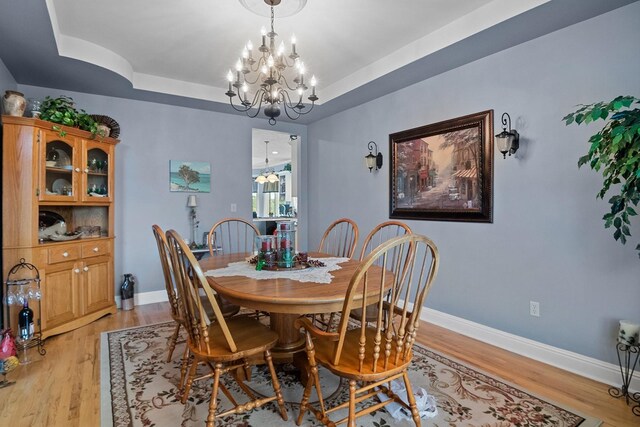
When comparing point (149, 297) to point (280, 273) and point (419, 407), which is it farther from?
point (419, 407)

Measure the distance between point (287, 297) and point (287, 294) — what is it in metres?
0.05

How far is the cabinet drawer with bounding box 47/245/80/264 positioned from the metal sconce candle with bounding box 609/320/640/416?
4361 millimetres

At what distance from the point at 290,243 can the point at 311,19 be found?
180cm

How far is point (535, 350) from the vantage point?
2600 mm

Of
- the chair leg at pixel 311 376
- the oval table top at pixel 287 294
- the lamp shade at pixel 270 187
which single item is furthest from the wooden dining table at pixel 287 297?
the lamp shade at pixel 270 187

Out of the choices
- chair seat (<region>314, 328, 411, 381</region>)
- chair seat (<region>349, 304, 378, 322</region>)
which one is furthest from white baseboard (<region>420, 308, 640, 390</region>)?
chair seat (<region>314, 328, 411, 381</region>)

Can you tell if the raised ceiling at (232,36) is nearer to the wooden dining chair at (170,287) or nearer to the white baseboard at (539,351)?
the wooden dining chair at (170,287)

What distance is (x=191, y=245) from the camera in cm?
426

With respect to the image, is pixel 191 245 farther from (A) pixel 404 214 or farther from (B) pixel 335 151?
(A) pixel 404 214

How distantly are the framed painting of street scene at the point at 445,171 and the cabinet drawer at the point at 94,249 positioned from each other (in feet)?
10.3

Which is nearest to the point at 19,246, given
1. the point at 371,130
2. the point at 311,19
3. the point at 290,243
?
the point at 290,243

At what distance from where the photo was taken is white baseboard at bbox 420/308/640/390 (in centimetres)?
223

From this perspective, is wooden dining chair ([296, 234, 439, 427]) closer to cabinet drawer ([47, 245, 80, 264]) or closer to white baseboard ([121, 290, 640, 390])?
white baseboard ([121, 290, 640, 390])

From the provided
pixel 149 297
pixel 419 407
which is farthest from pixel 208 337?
pixel 149 297
